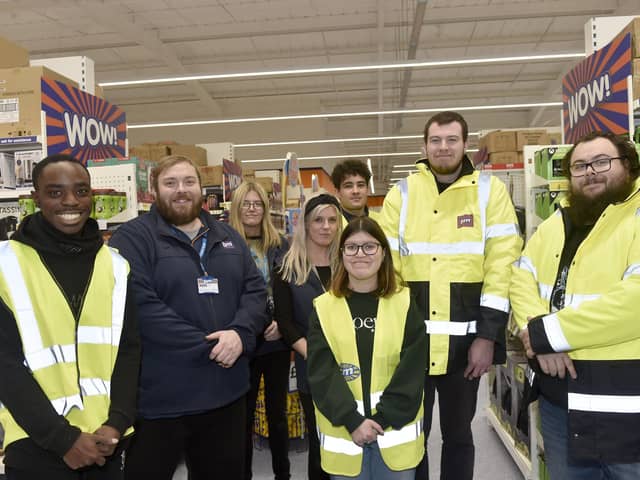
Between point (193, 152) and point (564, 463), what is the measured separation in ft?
21.7

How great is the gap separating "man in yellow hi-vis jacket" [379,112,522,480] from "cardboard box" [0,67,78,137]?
242cm

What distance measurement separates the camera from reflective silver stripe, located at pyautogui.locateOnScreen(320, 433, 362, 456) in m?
1.88

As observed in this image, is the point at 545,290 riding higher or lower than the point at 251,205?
lower

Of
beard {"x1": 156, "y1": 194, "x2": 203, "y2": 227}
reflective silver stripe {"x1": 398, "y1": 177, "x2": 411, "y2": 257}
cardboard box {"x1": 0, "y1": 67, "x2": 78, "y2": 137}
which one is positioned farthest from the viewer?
cardboard box {"x1": 0, "y1": 67, "x2": 78, "y2": 137}

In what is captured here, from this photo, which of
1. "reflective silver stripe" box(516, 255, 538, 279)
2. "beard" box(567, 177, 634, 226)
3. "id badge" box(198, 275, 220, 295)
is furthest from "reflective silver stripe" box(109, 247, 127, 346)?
"beard" box(567, 177, 634, 226)

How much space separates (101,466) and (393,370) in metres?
1.03

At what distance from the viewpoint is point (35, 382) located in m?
1.49

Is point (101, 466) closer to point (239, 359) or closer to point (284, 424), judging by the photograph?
point (239, 359)

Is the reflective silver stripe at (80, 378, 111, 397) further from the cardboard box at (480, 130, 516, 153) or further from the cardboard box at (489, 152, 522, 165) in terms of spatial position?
the cardboard box at (480, 130, 516, 153)

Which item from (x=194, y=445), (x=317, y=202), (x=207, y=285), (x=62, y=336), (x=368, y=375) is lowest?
(x=194, y=445)

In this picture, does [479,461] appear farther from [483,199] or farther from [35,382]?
[35,382]

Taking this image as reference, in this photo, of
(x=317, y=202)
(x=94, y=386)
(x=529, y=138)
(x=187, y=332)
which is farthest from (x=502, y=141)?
(x=94, y=386)

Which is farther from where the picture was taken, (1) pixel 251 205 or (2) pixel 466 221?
(1) pixel 251 205

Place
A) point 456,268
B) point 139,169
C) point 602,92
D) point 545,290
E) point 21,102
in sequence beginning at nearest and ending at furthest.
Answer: point 545,290
point 456,268
point 602,92
point 21,102
point 139,169
